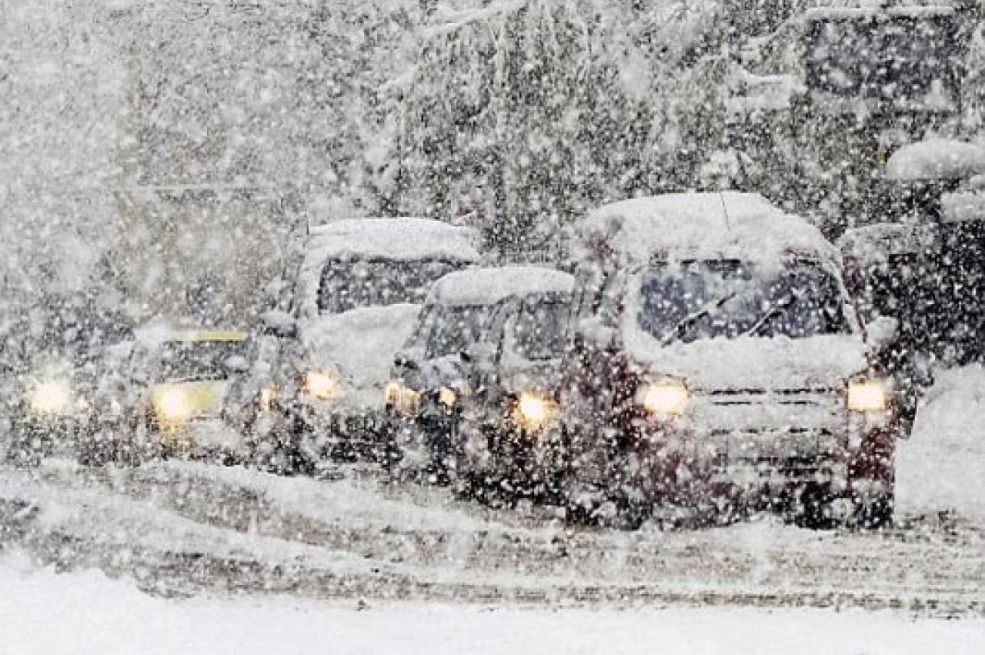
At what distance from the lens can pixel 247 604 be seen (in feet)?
31.0

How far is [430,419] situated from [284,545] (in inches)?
159

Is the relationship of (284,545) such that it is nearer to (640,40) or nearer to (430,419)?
(430,419)

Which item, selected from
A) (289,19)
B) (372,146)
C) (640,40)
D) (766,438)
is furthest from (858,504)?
(289,19)

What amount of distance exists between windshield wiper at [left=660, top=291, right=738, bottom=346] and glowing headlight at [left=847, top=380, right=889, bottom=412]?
3.03 ft

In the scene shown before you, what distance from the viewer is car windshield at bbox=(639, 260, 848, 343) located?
12.4 meters

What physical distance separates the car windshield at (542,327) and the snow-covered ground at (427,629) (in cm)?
598

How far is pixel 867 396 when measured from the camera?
39.9 ft

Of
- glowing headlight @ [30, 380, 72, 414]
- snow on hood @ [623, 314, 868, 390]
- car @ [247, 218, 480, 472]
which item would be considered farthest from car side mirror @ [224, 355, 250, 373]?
snow on hood @ [623, 314, 868, 390]

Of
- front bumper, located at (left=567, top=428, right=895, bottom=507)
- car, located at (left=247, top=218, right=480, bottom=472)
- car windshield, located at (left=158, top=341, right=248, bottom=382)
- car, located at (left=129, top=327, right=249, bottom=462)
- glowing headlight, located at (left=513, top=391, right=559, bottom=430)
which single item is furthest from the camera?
car windshield, located at (left=158, top=341, right=248, bottom=382)

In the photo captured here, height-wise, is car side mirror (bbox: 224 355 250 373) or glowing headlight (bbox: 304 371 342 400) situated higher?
car side mirror (bbox: 224 355 250 373)

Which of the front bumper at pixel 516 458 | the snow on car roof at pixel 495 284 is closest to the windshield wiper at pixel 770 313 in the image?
the front bumper at pixel 516 458

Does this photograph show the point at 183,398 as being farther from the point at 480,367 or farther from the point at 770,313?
the point at 770,313

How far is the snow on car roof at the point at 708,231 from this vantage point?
12758 mm

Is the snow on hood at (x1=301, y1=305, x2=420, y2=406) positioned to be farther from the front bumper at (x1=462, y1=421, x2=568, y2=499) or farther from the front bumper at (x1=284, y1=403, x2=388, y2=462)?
the front bumper at (x1=462, y1=421, x2=568, y2=499)
